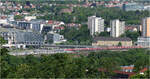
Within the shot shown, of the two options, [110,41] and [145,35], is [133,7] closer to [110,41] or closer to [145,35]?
[145,35]

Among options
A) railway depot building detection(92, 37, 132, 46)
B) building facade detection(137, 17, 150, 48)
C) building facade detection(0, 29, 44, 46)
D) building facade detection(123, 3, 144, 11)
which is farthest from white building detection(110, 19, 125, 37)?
building facade detection(123, 3, 144, 11)

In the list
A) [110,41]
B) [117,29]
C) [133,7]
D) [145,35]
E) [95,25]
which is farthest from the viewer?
[133,7]

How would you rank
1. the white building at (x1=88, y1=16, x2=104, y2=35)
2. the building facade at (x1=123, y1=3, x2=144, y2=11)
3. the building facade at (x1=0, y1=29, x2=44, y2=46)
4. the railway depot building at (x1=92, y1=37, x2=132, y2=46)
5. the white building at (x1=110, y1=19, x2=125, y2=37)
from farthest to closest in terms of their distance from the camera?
the building facade at (x1=123, y1=3, x2=144, y2=11)
the white building at (x1=88, y1=16, x2=104, y2=35)
the white building at (x1=110, y1=19, x2=125, y2=37)
the building facade at (x1=0, y1=29, x2=44, y2=46)
the railway depot building at (x1=92, y1=37, x2=132, y2=46)

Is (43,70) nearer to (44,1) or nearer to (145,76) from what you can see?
(145,76)

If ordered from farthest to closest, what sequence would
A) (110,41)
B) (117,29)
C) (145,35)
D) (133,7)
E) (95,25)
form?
(133,7) → (95,25) → (117,29) → (145,35) → (110,41)

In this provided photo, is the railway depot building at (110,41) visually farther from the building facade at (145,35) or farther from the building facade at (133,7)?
the building facade at (133,7)

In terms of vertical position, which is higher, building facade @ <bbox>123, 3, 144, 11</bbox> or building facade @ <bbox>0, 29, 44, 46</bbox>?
building facade @ <bbox>0, 29, 44, 46</bbox>

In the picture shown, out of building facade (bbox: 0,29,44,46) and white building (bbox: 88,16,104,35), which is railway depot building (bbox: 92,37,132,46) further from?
white building (bbox: 88,16,104,35)

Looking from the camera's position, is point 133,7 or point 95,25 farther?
point 133,7

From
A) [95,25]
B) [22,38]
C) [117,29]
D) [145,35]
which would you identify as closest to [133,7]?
[95,25]
